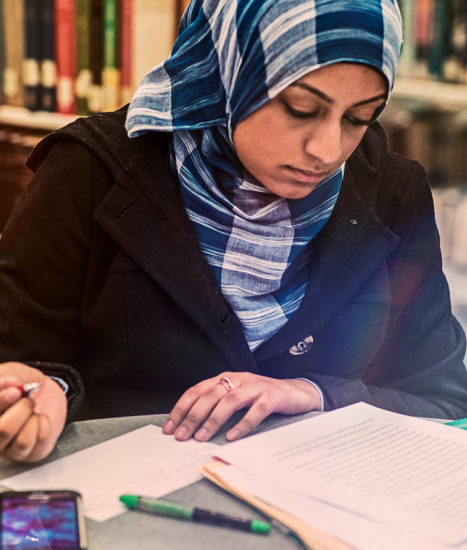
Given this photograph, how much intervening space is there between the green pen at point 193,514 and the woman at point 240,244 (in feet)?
0.55

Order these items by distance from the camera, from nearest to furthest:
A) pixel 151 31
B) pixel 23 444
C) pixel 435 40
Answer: pixel 23 444 < pixel 151 31 < pixel 435 40

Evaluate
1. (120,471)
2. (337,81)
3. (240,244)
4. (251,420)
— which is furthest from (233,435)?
(337,81)

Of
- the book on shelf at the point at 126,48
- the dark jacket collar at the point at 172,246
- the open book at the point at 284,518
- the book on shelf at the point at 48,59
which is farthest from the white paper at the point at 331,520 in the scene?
the book on shelf at the point at 48,59

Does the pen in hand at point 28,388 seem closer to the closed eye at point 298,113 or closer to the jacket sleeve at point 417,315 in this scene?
the closed eye at point 298,113

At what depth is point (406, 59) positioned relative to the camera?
6.94 ft

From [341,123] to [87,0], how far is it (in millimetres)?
1378

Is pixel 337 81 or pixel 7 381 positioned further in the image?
pixel 337 81

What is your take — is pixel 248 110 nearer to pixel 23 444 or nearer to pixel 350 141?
pixel 350 141

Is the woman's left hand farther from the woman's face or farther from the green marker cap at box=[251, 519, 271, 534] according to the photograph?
the woman's face

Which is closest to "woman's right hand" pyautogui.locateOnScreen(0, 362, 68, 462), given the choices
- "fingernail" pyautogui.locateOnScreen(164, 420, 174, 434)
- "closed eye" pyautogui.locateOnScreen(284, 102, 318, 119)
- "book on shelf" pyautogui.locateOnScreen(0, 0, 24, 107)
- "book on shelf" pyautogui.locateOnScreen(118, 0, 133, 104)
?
"fingernail" pyautogui.locateOnScreen(164, 420, 174, 434)

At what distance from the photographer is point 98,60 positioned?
201 centimetres

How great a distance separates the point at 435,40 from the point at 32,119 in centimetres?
134

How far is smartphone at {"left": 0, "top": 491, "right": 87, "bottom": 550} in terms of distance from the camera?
526 mm

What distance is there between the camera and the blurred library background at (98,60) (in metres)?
1.98
